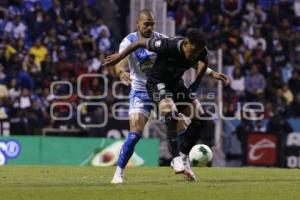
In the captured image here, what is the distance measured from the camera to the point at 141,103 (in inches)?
559

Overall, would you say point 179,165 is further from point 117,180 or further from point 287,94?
point 287,94

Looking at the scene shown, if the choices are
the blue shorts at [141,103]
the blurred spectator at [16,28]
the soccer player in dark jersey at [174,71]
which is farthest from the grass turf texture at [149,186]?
the blurred spectator at [16,28]

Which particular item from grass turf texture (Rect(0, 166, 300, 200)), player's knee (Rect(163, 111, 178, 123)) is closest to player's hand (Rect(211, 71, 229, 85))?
player's knee (Rect(163, 111, 178, 123))

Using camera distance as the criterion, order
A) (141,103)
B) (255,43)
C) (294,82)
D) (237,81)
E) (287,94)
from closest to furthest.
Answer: (141,103) < (287,94) < (237,81) < (294,82) < (255,43)

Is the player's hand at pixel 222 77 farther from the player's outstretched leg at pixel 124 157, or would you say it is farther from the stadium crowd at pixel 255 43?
the stadium crowd at pixel 255 43

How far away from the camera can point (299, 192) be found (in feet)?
40.4

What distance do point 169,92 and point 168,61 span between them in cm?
51

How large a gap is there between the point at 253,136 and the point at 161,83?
12.8 m

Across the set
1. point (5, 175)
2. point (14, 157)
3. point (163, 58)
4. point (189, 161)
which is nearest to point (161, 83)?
point (163, 58)

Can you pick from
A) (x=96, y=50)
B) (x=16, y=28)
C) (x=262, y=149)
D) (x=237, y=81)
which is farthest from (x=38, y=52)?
(x=262, y=149)

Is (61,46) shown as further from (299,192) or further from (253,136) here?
(299,192)

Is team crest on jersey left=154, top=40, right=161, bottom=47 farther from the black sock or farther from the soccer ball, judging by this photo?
the soccer ball

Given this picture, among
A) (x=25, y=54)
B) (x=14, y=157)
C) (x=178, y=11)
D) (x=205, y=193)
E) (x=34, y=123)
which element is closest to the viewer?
(x=205, y=193)

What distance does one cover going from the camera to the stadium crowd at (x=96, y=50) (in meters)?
26.0
